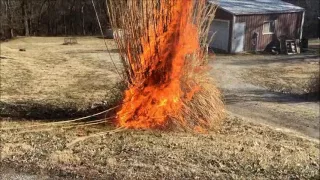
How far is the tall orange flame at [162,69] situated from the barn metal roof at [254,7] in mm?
18012

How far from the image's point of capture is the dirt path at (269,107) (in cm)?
1093

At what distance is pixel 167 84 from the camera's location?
8.84m

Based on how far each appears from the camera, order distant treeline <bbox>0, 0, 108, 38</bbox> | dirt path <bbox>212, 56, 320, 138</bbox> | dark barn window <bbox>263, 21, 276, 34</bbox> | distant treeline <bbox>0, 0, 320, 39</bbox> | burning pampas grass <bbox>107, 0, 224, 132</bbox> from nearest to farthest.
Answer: burning pampas grass <bbox>107, 0, 224, 132</bbox> < dirt path <bbox>212, 56, 320, 138</bbox> < dark barn window <bbox>263, 21, 276, 34</bbox> < distant treeline <bbox>0, 0, 108, 38</bbox> < distant treeline <bbox>0, 0, 320, 39</bbox>

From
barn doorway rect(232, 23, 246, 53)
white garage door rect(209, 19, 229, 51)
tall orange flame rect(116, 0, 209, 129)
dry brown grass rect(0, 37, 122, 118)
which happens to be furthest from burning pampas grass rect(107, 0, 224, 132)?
white garage door rect(209, 19, 229, 51)

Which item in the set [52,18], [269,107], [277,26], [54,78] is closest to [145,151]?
[269,107]

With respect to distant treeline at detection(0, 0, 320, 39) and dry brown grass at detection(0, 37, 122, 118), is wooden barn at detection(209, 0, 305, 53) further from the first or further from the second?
dry brown grass at detection(0, 37, 122, 118)

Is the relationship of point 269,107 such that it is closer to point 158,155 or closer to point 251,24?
point 158,155

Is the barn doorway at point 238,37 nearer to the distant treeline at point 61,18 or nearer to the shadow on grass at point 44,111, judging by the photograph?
the distant treeline at point 61,18

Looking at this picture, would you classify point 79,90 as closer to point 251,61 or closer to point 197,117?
point 197,117

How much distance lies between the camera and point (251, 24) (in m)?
27.1

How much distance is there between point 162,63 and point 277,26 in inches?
840

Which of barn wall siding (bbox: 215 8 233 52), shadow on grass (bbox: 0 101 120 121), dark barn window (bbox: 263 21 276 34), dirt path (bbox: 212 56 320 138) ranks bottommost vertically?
dirt path (bbox: 212 56 320 138)

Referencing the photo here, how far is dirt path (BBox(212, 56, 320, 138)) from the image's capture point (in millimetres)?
10925

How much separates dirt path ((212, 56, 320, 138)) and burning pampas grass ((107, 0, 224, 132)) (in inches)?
98.7
